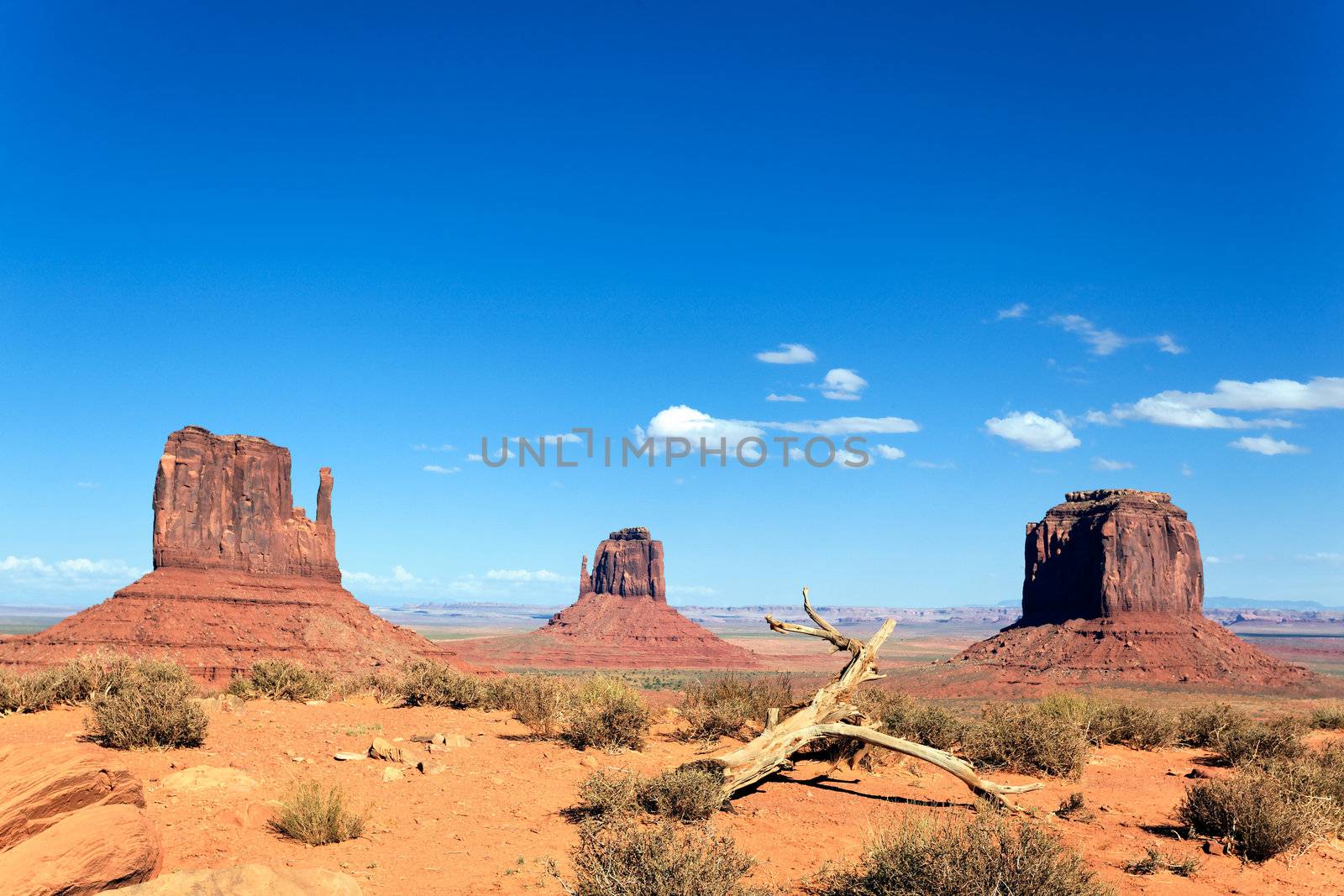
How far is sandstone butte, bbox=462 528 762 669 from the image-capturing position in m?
121

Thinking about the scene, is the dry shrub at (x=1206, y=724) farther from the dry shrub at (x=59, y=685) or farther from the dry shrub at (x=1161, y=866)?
the dry shrub at (x=59, y=685)

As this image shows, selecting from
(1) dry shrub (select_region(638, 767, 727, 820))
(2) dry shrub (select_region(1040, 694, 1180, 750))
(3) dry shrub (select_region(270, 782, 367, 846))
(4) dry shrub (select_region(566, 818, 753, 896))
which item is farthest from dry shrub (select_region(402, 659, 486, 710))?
(4) dry shrub (select_region(566, 818, 753, 896))

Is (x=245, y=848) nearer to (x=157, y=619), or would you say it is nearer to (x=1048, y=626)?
(x=157, y=619)

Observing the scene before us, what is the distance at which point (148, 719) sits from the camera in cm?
1256

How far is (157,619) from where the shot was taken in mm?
55312

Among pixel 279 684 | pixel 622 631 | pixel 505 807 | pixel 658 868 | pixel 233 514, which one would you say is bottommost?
pixel 622 631

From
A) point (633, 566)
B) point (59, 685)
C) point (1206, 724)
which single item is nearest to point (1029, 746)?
point (1206, 724)

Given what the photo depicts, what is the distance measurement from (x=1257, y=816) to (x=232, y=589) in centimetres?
6601

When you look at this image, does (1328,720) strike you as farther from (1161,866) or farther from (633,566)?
(633,566)

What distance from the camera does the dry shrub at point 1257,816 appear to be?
31.7 ft

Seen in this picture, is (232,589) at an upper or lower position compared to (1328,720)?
upper

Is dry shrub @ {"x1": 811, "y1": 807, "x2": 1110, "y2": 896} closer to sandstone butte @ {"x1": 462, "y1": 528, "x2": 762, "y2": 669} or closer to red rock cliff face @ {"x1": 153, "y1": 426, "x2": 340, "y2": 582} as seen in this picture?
red rock cliff face @ {"x1": 153, "y1": 426, "x2": 340, "y2": 582}

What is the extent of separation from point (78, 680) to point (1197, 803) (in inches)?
718

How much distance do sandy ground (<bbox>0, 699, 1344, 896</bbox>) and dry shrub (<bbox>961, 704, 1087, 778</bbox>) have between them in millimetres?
408
